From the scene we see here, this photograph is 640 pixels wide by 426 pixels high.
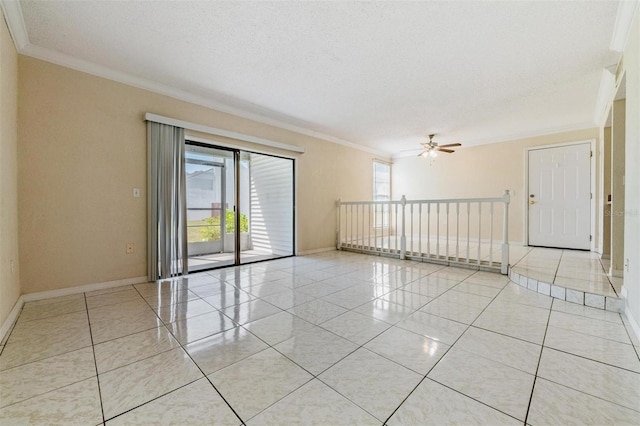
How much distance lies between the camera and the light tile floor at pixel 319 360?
1.19 m

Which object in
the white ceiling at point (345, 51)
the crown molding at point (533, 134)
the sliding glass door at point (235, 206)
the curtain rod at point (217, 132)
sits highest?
the white ceiling at point (345, 51)

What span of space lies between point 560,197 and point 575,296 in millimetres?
3552

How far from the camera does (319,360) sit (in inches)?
62.8

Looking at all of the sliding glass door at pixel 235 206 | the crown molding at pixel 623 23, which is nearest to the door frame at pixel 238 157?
the sliding glass door at pixel 235 206

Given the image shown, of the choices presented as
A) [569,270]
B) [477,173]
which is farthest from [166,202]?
[477,173]

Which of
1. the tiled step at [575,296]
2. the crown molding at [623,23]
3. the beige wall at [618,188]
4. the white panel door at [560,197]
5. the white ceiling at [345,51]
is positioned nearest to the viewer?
the crown molding at [623,23]

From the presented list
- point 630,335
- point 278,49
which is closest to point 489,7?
point 278,49

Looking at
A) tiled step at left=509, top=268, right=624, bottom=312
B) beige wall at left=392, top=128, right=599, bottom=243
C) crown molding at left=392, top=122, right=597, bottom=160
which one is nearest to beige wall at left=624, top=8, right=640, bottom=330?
tiled step at left=509, top=268, right=624, bottom=312

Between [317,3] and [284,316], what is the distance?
101 inches

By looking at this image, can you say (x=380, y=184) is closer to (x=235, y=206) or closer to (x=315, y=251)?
(x=315, y=251)

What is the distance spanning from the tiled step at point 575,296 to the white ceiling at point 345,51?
2413 millimetres

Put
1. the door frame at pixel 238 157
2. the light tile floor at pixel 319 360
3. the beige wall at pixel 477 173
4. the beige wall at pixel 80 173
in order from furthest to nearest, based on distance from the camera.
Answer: the beige wall at pixel 477 173, the door frame at pixel 238 157, the beige wall at pixel 80 173, the light tile floor at pixel 319 360

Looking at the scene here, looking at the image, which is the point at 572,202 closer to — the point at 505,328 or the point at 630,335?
the point at 630,335

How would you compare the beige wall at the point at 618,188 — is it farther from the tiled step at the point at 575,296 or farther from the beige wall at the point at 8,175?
the beige wall at the point at 8,175
